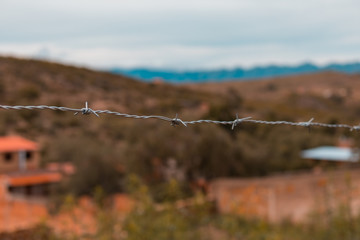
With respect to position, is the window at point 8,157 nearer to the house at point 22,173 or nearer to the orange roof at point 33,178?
the house at point 22,173

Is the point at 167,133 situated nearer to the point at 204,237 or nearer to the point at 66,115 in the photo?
the point at 204,237

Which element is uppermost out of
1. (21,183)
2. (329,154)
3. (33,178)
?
(329,154)

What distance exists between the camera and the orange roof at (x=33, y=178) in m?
16.4

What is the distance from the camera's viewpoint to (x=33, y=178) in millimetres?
16750

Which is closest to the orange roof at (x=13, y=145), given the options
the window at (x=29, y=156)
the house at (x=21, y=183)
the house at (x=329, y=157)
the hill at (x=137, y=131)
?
the house at (x=21, y=183)

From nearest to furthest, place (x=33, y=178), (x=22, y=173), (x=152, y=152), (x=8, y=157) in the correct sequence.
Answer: (x=152, y=152) → (x=33, y=178) → (x=22, y=173) → (x=8, y=157)

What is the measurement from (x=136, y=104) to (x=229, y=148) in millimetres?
18925

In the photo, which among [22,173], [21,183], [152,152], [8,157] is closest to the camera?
[152,152]

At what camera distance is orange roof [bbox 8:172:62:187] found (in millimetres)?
16422

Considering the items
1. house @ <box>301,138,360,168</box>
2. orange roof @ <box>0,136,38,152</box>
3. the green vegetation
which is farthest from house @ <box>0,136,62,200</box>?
house @ <box>301,138,360,168</box>

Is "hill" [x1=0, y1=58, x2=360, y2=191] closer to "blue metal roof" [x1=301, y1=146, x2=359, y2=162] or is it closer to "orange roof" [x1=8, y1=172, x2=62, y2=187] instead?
"blue metal roof" [x1=301, y1=146, x2=359, y2=162]

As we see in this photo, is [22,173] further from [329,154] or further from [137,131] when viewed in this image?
[329,154]

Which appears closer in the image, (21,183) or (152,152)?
(152,152)

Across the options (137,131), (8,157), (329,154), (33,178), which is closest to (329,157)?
(329,154)
